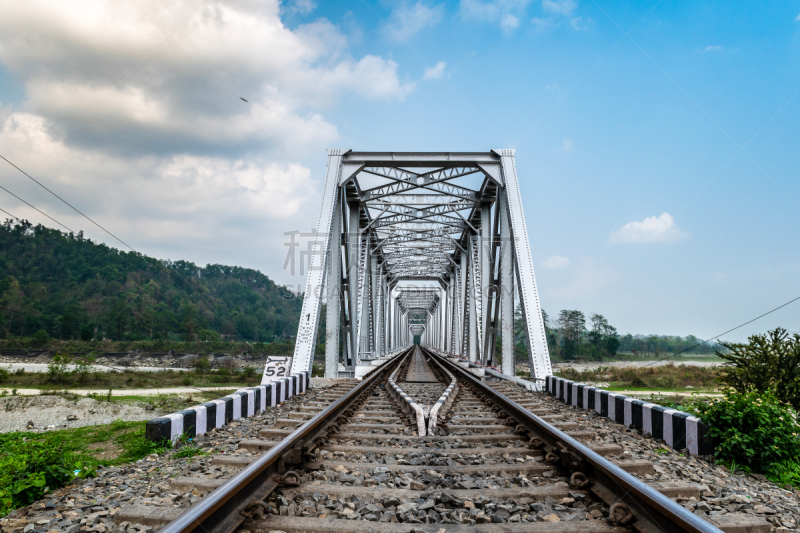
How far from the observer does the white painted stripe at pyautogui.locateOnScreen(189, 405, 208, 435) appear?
4578 millimetres

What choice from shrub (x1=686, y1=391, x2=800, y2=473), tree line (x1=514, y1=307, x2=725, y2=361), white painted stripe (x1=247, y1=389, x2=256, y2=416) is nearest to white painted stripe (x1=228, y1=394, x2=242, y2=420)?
white painted stripe (x1=247, y1=389, x2=256, y2=416)

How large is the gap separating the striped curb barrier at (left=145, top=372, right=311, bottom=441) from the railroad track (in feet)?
3.33

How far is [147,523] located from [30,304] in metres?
52.3

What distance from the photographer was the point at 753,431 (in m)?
3.76

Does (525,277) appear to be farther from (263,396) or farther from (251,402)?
(251,402)

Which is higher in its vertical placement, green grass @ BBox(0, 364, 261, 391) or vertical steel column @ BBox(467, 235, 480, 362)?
vertical steel column @ BBox(467, 235, 480, 362)

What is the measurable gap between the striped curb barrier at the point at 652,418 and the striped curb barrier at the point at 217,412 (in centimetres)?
450

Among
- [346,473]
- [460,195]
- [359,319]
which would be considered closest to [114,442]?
[346,473]

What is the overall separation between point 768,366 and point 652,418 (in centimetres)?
265

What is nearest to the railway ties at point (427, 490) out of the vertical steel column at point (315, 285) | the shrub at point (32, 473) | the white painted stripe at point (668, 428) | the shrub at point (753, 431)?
the shrub at point (32, 473)

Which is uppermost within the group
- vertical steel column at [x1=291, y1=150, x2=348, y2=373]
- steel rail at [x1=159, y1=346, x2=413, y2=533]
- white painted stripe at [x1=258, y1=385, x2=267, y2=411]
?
vertical steel column at [x1=291, y1=150, x2=348, y2=373]

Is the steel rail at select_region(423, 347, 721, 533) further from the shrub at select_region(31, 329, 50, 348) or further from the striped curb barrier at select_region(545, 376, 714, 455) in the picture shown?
the shrub at select_region(31, 329, 50, 348)

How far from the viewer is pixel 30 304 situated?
42375 millimetres

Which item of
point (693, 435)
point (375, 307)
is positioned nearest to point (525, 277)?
point (693, 435)
